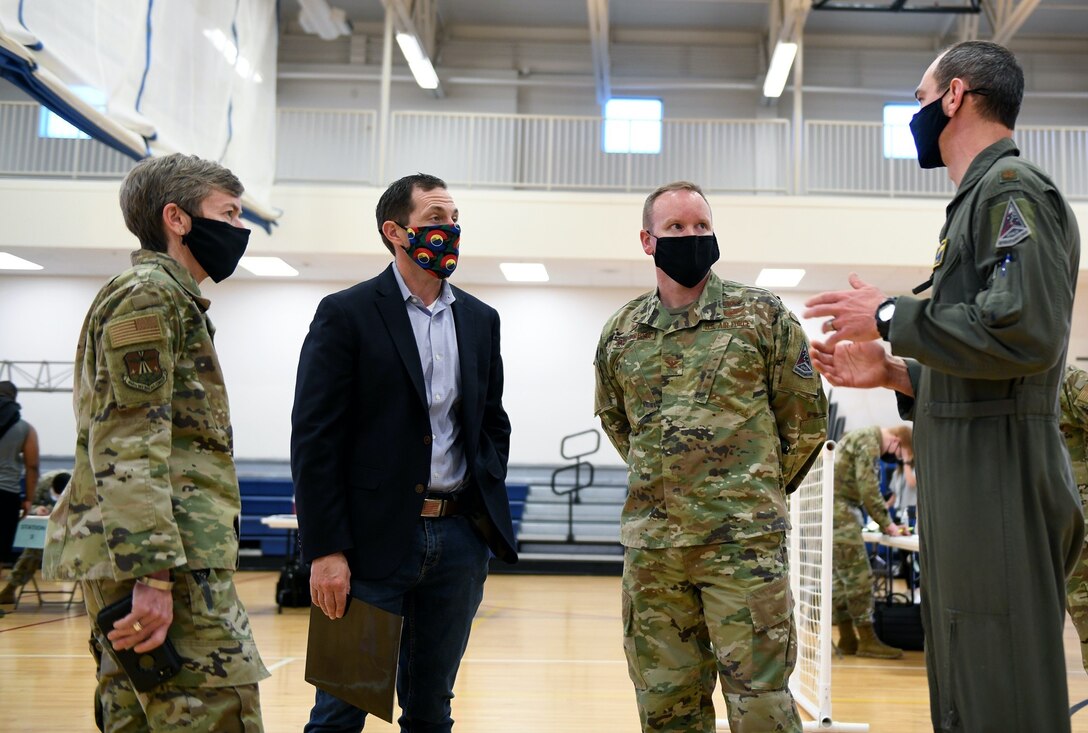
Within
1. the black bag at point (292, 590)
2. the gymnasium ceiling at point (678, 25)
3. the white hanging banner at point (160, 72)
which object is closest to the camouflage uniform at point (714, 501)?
the white hanging banner at point (160, 72)

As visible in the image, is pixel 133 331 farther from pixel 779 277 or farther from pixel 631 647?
pixel 779 277

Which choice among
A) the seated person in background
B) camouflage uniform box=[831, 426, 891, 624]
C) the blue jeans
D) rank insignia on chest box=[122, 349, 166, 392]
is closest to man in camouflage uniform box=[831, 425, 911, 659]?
camouflage uniform box=[831, 426, 891, 624]

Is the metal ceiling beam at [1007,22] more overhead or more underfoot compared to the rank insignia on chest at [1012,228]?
more overhead

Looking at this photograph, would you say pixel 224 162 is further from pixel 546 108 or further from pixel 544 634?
pixel 546 108

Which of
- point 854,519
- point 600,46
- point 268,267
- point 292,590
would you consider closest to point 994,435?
point 854,519

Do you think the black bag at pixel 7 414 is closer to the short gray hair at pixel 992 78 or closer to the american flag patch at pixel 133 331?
the american flag patch at pixel 133 331

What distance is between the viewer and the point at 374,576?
2559mm

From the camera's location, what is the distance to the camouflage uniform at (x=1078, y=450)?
14.4ft

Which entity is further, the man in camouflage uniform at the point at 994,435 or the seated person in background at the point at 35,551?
the seated person in background at the point at 35,551

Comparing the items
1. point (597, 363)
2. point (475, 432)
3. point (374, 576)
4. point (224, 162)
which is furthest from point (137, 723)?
point (224, 162)

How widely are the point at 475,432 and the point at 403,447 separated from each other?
0.23 meters

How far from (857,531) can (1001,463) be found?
566cm

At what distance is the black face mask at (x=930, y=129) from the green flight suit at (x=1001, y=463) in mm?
189

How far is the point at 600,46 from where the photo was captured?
47.4 ft
